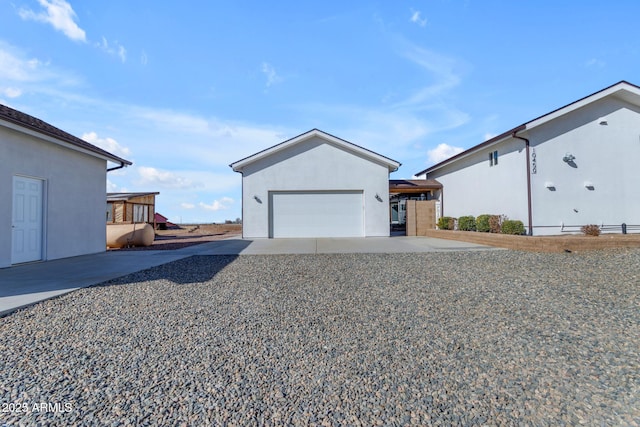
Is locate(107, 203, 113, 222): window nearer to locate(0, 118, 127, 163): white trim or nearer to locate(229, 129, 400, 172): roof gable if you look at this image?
locate(229, 129, 400, 172): roof gable

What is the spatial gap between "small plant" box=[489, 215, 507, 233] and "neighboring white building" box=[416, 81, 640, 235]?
0.42 m

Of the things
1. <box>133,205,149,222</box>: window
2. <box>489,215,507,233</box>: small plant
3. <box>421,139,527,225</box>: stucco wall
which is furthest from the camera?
<box>133,205,149,222</box>: window

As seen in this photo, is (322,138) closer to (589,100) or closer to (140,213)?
(589,100)

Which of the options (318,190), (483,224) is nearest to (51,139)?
(318,190)

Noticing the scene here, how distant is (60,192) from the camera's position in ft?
30.1

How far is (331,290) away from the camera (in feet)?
17.1

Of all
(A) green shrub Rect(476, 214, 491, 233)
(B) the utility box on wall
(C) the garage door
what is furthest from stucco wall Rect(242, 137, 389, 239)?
(A) green shrub Rect(476, 214, 491, 233)

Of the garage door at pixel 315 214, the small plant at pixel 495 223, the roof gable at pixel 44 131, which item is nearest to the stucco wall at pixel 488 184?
the small plant at pixel 495 223

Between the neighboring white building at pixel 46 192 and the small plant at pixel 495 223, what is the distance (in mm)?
13856

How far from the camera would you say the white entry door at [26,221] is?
25.9 feet

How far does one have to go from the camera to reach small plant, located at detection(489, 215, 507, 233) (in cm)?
1245

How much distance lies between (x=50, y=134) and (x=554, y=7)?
13.9 m

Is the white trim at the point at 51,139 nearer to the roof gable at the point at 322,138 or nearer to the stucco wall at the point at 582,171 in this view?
the roof gable at the point at 322,138

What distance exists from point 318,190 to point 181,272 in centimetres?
879
